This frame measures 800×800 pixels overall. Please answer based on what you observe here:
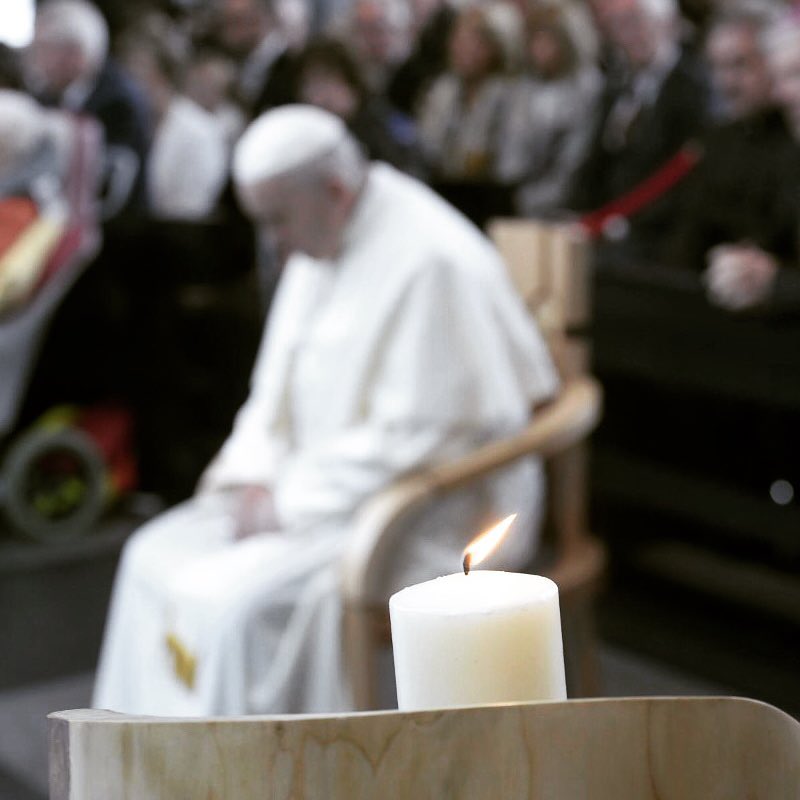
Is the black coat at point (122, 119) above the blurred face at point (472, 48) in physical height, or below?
below

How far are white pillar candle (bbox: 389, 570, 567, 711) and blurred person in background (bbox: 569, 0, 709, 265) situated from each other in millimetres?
4580

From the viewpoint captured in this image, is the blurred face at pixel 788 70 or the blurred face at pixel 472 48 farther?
the blurred face at pixel 472 48

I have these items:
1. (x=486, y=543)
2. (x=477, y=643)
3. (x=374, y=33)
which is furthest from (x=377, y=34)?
(x=477, y=643)

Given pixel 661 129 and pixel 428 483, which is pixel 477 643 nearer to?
pixel 428 483

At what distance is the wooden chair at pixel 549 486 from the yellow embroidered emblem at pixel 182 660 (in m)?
0.30

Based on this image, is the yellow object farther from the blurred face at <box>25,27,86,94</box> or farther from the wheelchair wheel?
the blurred face at <box>25,27,86,94</box>

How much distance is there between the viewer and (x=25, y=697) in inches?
168

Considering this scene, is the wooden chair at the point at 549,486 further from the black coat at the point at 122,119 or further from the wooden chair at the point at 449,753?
the black coat at the point at 122,119

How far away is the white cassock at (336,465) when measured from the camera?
9.62 feet

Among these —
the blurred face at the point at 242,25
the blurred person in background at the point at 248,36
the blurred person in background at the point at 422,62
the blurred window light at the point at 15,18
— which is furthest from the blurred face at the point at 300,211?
the blurred window light at the point at 15,18

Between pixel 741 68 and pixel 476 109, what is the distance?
7.50 feet

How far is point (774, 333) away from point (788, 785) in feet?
11.6

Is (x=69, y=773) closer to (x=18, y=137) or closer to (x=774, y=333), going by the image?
(x=774, y=333)

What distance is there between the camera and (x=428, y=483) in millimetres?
2871
